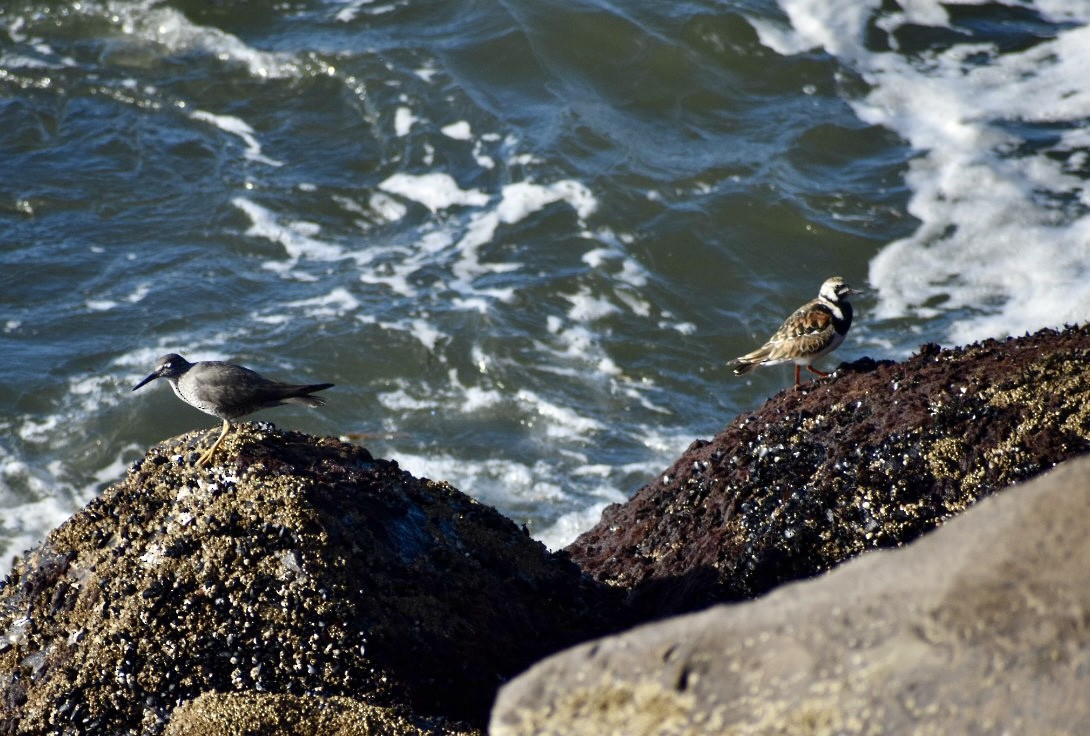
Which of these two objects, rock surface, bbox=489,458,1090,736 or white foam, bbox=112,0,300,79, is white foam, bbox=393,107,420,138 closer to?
white foam, bbox=112,0,300,79

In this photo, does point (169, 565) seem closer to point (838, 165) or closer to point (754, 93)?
point (838, 165)

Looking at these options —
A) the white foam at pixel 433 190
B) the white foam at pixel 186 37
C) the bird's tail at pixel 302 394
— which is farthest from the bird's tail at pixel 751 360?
the white foam at pixel 186 37

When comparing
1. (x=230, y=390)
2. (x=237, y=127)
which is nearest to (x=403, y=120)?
(x=237, y=127)

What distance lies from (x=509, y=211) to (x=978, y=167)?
477 cm

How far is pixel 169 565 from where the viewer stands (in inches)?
169

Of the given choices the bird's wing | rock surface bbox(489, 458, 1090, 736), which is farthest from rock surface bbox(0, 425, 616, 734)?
the bird's wing

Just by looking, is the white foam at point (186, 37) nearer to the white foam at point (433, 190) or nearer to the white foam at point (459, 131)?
the white foam at point (459, 131)

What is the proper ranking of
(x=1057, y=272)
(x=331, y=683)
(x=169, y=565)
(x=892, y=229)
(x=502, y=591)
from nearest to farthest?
(x=331, y=683), (x=169, y=565), (x=502, y=591), (x=1057, y=272), (x=892, y=229)

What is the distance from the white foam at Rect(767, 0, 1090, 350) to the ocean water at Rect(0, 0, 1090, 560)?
36 mm

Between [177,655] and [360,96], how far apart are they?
376 inches

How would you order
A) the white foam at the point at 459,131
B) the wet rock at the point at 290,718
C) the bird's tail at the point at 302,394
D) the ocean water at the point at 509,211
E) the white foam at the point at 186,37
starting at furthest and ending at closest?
the white foam at the point at 186,37
the white foam at the point at 459,131
the ocean water at the point at 509,211
the bird's tail at the point at 302,394
the wet rock at the point at 290,718

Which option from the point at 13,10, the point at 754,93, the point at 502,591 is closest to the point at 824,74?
the point at 754,93

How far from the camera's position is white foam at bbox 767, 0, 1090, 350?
10297 millimetres

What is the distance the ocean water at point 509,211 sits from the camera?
9406 mm
